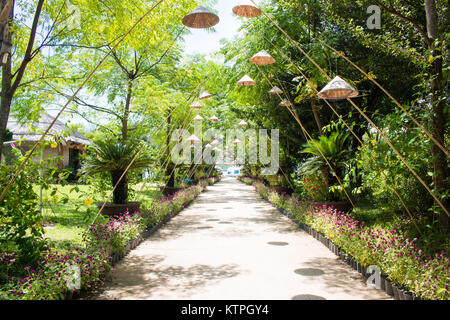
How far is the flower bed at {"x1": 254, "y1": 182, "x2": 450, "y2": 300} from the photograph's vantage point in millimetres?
3334

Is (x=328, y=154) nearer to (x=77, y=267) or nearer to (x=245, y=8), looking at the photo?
(x=245, y=8)

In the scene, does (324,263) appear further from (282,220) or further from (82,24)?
(82,24)

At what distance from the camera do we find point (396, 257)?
158 inches

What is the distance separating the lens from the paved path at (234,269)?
3.95 metres

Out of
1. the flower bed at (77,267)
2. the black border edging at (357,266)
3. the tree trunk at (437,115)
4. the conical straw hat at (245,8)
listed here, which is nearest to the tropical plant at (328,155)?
the black border edging at (357,266)

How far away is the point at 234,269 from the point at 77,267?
7.45ft

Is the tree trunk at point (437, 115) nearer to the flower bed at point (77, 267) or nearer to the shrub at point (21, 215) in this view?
the flower bed at point (77, 267)

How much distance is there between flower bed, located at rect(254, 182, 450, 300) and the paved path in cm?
29

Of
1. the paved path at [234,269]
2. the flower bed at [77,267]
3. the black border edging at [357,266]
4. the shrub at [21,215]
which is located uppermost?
the shrub at [21,215]

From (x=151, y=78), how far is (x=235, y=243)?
7234 mm

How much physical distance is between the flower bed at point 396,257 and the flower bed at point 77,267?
3.65 metres

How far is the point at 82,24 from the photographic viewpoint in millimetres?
6816

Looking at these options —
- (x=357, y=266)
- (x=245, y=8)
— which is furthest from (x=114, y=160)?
(x=357, y=266)

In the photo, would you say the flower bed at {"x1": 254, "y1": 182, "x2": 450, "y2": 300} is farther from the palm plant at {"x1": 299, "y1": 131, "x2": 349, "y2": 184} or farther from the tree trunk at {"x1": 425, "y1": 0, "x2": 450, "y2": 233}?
the palm plant at {"x1": 299, "y1": 131, "x2": 349, "y2": 184}
